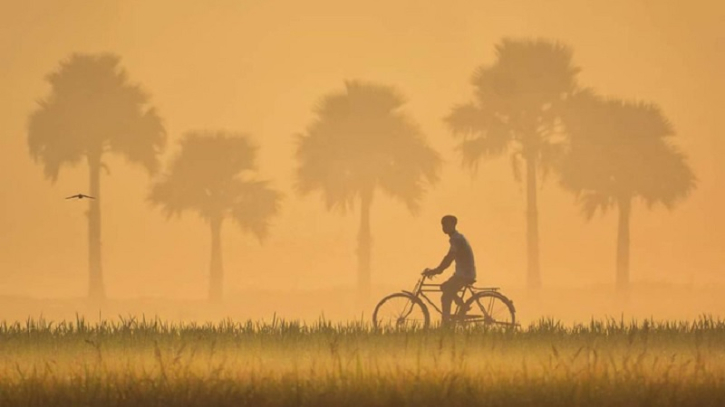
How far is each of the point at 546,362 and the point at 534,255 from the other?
36442 millimetres

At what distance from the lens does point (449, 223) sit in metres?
23.4

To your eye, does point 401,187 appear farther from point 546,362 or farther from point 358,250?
point 546,362

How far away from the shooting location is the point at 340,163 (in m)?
58.0

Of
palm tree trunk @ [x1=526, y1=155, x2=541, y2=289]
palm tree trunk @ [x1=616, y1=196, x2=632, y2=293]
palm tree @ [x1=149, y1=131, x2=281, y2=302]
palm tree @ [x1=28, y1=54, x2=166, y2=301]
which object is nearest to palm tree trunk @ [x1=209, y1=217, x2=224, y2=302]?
palm tree @ [x1=149, y1=131, x2=281, y2=302]

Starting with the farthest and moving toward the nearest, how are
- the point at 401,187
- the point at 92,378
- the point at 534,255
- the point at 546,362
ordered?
the point at 401,187 → the point at 534,255 → the point at 546,362 → the point at 92,378

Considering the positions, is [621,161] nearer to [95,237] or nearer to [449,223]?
[95,237]

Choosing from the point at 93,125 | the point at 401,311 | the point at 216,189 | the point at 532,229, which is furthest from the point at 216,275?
the point at 401,311

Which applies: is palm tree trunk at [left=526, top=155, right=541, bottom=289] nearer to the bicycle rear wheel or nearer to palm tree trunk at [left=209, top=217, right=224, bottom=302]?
palm tree trunk at [left=209, top=217, right=224, bottom=302]

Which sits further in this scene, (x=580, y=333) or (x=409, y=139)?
(x=409, y=139)

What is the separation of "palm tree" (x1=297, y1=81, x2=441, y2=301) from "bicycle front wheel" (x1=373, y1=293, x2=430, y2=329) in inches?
1219

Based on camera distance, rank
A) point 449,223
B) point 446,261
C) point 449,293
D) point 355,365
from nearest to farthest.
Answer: point 355,365, point 449,223, point 446,261, point 449,293

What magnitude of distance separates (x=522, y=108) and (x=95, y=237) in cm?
1983

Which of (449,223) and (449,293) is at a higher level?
(449,223)

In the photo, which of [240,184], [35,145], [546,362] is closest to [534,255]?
[240,184]
